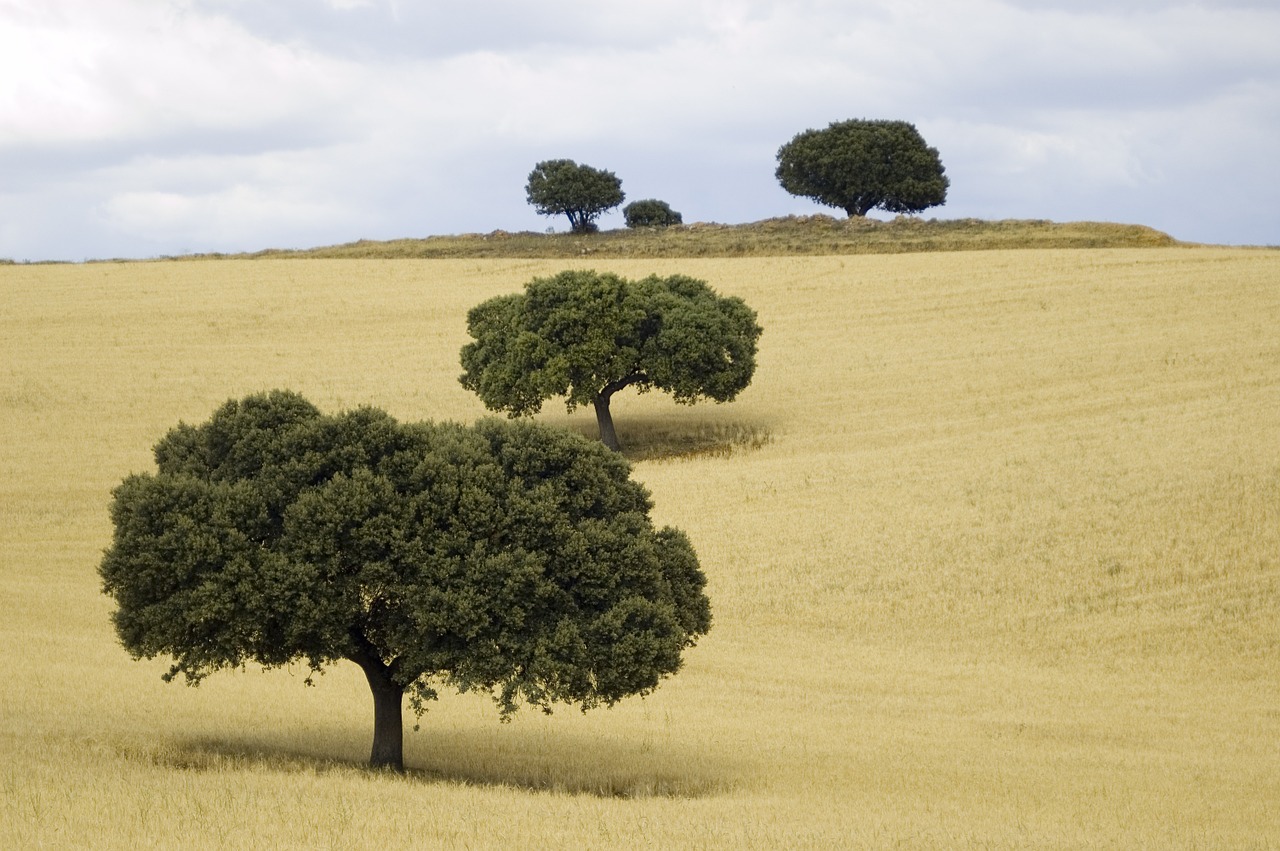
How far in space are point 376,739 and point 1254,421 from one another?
3469cm

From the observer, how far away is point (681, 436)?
50188 millimetres

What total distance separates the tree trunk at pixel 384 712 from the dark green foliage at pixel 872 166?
87.1m

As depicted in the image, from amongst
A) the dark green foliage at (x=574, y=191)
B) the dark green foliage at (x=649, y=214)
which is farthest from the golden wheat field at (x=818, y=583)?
the dark green foliage at (x=649, y=214)

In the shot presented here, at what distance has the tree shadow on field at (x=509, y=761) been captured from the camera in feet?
58.5

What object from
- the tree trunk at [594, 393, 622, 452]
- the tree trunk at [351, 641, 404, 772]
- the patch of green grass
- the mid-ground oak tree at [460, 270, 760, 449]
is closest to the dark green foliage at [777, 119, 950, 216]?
the patch of green grass

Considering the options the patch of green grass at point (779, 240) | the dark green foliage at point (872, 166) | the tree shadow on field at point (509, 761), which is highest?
the dark green foliage at point (872, 166)

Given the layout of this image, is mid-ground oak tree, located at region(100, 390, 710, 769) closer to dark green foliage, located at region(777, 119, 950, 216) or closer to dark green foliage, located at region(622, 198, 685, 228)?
dark green foliage, located at region(777, 119, 950, 216)

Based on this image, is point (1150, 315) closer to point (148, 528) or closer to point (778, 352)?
point (778, 352)

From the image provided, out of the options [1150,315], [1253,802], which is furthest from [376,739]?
[1150,315]

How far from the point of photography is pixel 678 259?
77.4m

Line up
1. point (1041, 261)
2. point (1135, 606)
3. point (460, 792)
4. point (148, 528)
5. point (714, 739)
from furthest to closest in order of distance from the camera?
point (1041, 261) < point (1135, 606) < point (714, 739) < point (148, 528) < point (460, 792)

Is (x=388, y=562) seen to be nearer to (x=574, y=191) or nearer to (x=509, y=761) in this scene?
(x=509, y=761)

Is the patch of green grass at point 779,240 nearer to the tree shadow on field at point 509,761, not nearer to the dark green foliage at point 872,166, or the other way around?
the dark green foliage at point 872,166

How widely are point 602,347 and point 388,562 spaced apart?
30.3 m
